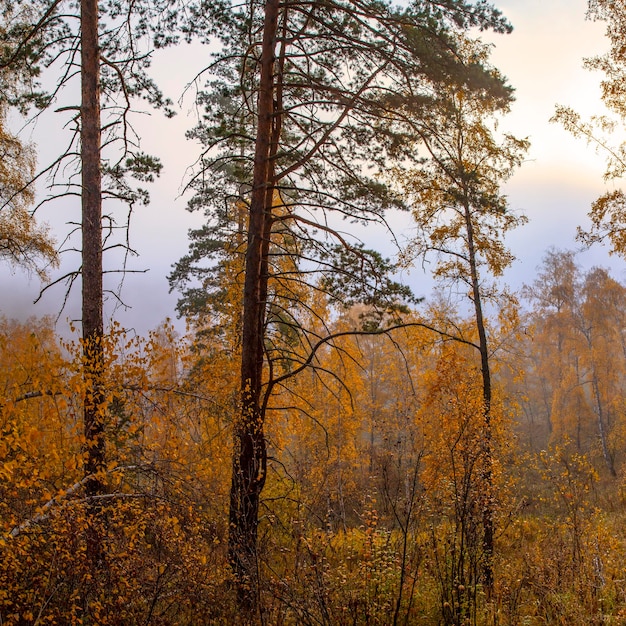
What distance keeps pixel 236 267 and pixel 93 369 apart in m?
6.60

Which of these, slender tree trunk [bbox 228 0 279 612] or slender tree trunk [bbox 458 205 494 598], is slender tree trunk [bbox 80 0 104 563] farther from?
slender tree trunk [bbox 458 205 494 598]

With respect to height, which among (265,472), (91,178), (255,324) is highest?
(91,178)

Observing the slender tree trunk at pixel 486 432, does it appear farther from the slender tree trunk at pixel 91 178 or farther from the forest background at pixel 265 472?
the slender tree trunk at pixel 91 178

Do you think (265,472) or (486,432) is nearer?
(265,472)

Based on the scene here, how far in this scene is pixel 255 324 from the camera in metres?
7.57

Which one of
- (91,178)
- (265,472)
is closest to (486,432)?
(265,472)

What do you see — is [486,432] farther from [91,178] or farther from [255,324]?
[91,178]

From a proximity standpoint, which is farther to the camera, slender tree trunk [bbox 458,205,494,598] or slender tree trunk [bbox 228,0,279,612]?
slender tree trunk [bbox 458,205,494,598]

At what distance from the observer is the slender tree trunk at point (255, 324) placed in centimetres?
709

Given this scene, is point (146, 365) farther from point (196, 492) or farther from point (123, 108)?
point (123, 108)

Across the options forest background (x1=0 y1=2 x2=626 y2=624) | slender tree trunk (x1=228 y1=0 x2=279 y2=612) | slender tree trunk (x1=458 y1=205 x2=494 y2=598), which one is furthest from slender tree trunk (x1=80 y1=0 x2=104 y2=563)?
slender tree trunk (x1=458 y1=205 x2=494 y2=598)

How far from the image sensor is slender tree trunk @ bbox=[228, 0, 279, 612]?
7.09 m

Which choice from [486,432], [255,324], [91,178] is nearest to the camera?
[91,178]

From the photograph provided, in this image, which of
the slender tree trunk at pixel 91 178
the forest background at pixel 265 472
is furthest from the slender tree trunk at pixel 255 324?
the slender tree trunk at pixel 91 178
